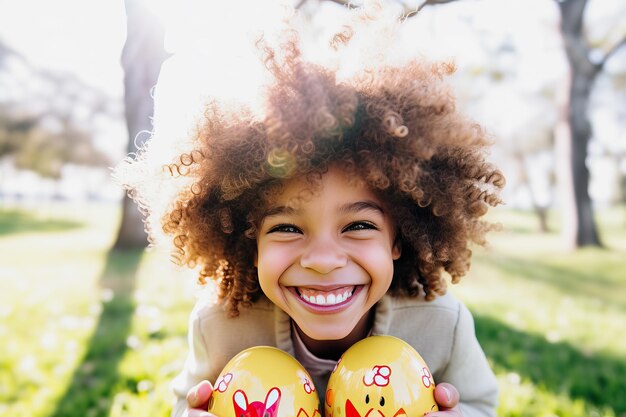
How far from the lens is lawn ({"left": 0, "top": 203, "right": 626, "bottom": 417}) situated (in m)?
3.15

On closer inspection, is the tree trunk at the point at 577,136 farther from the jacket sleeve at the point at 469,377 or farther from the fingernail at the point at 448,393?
the fingernail at the point at 448,393

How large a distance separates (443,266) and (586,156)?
9645 millimetres

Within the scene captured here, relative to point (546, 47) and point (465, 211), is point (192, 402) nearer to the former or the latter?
point (465, 211)

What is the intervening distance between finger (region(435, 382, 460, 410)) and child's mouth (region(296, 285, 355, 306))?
1.59 feet

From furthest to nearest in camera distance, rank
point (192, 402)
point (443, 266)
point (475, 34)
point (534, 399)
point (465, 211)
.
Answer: point (475, 34) → point (534, 399) → point (443, 266) → point (465, 211) → point (192, 402)

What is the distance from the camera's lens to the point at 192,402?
210cm

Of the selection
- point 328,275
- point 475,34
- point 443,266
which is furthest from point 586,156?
point 328,275

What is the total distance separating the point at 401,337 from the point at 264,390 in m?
0.77

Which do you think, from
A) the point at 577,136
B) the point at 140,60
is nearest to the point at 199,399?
the point at 140,60

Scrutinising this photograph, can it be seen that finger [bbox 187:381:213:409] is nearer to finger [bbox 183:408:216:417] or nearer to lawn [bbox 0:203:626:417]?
finger [bbox 183:408:216:417]

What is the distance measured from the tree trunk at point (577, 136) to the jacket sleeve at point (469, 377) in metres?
9.42

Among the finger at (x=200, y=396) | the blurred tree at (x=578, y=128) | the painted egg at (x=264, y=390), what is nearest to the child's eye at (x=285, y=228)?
the painted egg at (x=264, y=390)

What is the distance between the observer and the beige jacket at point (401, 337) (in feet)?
7.87

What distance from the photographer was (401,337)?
245cm
